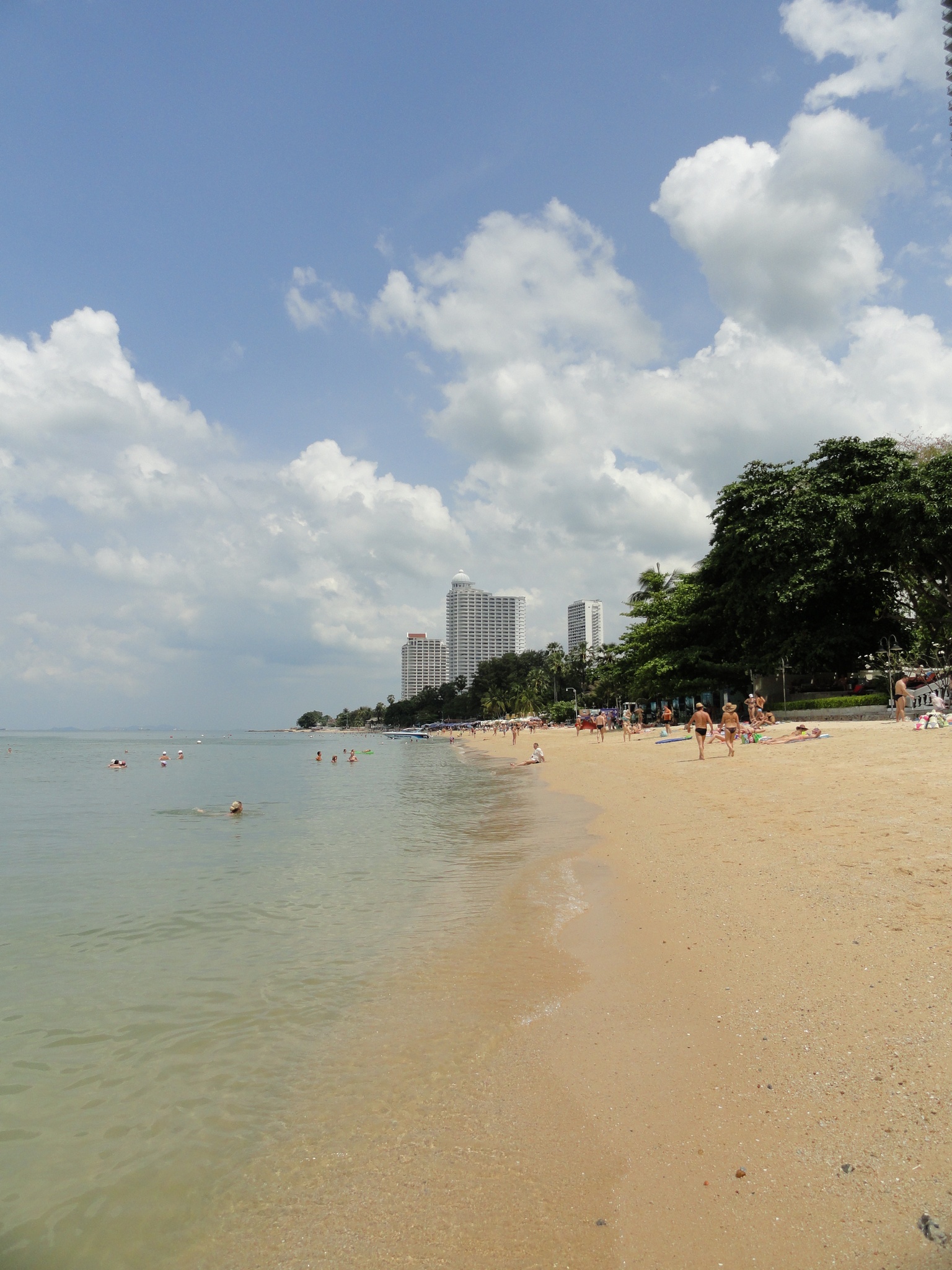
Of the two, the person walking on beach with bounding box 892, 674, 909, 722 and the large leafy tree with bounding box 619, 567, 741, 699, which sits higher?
the large leafy tree with bounding box 619, 567, 741, 699

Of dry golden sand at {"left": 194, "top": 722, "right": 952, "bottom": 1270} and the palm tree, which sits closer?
dry golden sand at {"left": 194, "top": 722, "right": 952, "bottom": 1270}

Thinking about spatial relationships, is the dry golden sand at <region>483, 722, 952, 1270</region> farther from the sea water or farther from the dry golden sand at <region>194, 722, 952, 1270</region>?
the sea water

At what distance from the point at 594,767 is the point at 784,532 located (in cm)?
1680

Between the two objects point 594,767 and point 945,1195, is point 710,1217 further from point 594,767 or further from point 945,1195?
point 594,767

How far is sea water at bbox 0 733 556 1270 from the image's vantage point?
344 cm

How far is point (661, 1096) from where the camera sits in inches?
147

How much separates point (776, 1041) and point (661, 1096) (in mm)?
844

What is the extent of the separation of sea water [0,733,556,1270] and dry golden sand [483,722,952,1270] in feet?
6.34

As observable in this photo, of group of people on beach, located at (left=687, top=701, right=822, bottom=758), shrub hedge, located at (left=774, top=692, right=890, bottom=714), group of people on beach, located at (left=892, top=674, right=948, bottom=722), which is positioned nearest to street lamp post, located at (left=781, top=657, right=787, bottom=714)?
shrub hedge, located at (left=774, top=692, right=890, bottom=714)

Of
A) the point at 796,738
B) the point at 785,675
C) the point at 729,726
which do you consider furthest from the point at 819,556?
the point at 729,726

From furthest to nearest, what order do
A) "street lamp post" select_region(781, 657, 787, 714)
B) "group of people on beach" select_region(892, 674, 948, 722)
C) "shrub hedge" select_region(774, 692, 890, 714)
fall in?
"street lamp post" select_region(781, 657, 787, 714), "shrub hedge" select_region(774, 692, 890, 714), "group of people on beach" select_region(892, 674, 948, 722)

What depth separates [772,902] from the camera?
637cm

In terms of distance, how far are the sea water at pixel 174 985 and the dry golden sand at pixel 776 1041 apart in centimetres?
193

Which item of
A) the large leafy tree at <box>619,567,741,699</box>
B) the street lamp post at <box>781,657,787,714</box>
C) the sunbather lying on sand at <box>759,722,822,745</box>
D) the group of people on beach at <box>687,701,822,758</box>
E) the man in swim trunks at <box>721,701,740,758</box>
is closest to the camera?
the man in swim trunks at <box>721,701,740,758</box>
